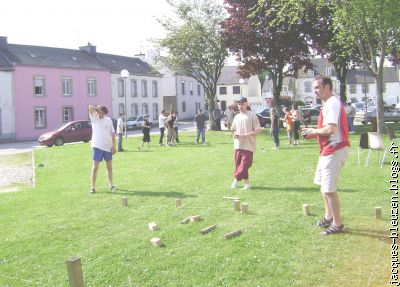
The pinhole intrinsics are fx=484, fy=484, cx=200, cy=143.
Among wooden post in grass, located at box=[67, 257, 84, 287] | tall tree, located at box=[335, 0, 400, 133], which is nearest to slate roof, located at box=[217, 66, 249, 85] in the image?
tall tree, located at box=[335, 0, 400, 133]

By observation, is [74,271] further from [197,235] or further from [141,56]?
[141,56]

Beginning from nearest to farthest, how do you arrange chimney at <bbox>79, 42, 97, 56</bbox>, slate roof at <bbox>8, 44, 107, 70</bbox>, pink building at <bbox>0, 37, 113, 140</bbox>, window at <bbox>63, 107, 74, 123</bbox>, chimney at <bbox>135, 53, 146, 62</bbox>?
pink building at <bbox>0, 37, 113, 140</bbox>, slate roof at <bbox>8, 44, 107, 70</bbox>, window at <bbox>63, 107, 74, 123</bbox>, chimney at <bbox>79, 42, 97, 56</bbox>, chimney at <bbox>135, 53, 146, 62</bbox>

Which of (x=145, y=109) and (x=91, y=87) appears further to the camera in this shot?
(x=145, y=109)

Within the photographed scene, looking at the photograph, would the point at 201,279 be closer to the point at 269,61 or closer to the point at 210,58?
the point at 269,61

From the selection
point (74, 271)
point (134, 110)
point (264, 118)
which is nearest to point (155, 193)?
point (74, 271)

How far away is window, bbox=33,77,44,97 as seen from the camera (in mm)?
42531

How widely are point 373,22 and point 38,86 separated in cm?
3131

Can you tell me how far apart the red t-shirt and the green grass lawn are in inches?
41.9

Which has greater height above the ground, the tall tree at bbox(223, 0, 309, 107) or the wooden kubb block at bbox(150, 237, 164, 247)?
the tall tree at bbox(223, 0, 309, 107)

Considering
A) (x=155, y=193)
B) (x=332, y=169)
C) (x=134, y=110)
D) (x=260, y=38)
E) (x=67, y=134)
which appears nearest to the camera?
(x=332, y=169)

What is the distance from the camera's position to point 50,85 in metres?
43.9

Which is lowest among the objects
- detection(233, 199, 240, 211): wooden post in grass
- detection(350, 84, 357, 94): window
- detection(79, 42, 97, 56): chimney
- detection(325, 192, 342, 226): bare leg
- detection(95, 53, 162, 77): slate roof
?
detection(233, 199, 240, 211): wooden post in grass

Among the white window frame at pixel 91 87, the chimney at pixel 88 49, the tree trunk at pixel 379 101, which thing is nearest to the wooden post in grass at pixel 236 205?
the tree trunk at pixel 379 101

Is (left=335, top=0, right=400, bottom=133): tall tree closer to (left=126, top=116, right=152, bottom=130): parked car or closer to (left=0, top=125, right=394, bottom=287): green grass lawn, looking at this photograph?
(left=0, top=125, right=394, bottom=287): green grass lawn
